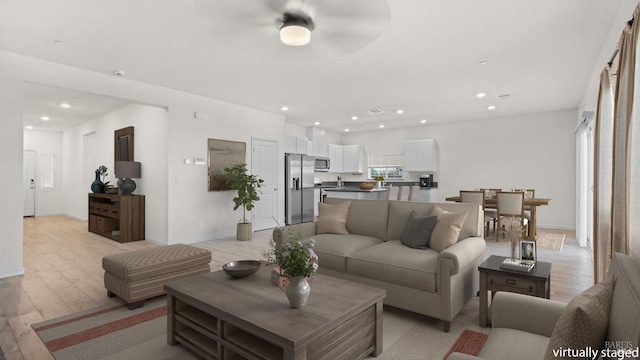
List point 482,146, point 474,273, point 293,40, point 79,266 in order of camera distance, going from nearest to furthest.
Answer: point 293,40 → point 474,273 → point 79,266 → point 482,146

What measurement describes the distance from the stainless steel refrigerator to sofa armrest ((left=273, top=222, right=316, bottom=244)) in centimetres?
402

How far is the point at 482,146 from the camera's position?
27.5 feet

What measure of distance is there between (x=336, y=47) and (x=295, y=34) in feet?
1.43

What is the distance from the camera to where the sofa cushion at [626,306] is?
2.85 ft

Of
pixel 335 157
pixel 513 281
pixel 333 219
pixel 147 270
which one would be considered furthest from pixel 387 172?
pixel 147 270

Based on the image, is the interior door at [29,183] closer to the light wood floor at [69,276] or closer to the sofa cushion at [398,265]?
the light wood floor at [69,276]

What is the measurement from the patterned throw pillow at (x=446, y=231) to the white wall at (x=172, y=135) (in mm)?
4427

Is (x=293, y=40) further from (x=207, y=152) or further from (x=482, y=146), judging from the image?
(x=482, y=146)

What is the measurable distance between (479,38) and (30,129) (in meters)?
11.7

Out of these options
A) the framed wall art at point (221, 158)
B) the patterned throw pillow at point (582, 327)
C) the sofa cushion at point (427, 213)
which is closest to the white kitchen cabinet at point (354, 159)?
the framed wall art at point (221, 158)

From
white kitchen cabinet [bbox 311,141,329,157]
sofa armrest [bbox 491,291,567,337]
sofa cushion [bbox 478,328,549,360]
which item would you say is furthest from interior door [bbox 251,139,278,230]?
sofa cushion [bbox 478,328,549,360]

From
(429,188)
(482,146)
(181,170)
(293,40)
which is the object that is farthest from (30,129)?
(482,146)

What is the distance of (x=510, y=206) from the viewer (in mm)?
5805

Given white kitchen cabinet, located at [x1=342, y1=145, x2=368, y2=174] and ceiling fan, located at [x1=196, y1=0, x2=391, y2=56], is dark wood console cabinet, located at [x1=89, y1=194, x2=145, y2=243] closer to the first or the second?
ceiling fan, located at [x1=196, y1=0, x2=391, y2=56]
